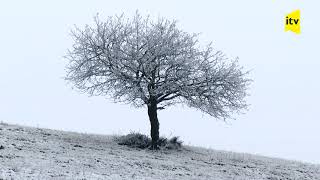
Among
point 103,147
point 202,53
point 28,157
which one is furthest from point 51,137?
point 202,53

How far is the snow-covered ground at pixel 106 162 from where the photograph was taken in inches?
888

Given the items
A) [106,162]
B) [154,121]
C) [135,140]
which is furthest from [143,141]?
[106,162]

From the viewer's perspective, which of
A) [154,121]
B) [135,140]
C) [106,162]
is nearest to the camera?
[106,162]

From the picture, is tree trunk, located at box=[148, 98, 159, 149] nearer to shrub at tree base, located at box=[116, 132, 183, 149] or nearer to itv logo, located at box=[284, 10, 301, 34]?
shrub at tree base, located at box=[116, 132, 183, 149]

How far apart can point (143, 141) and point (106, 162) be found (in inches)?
398

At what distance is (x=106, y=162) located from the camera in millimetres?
26047

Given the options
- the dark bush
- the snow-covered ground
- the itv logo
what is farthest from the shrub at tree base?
the itv logo

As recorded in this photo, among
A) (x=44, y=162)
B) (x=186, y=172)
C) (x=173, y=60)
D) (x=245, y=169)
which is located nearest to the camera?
(x=44, y=162)

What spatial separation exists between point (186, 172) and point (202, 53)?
34.3 feet

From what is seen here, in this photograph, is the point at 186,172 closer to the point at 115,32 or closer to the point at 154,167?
the point at 154,167

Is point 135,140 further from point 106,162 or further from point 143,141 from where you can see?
point 106,162

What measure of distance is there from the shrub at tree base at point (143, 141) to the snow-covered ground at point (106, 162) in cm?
79

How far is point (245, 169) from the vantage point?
3042 cm

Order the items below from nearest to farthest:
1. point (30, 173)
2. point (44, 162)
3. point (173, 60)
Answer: point (30, 173) < point (44, 162) < point (173, 60)
